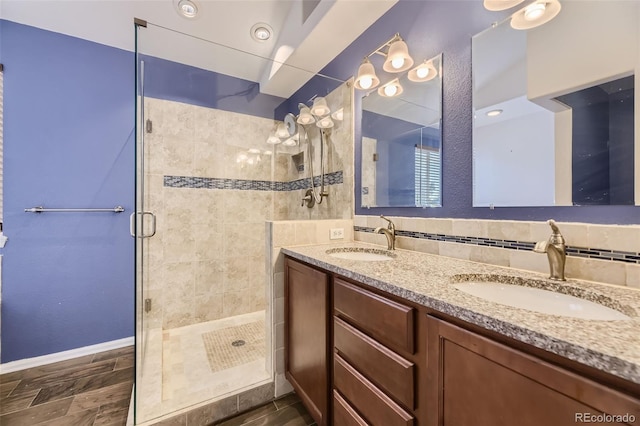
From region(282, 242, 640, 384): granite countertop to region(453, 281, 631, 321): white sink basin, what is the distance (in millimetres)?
20

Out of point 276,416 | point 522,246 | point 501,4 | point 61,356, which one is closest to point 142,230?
point 61,356

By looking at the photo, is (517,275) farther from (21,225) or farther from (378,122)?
(21,225)

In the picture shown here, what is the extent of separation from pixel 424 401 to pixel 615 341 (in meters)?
0.47

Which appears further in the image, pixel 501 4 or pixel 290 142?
pixel 290 142

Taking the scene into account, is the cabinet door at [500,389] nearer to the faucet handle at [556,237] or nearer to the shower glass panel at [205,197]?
the faucet handle at [556,237]

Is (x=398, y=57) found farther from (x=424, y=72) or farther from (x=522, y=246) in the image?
(x=522, y=246)

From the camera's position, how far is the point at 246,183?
2.62 m

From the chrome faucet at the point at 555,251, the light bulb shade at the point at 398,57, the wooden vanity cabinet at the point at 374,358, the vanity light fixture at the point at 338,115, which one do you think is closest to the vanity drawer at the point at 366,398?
the wooden vanity cabinet at the point at 374,358

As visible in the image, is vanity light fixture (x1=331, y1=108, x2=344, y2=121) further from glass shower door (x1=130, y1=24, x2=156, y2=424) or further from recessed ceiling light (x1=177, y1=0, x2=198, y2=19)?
glass shower door (x1=130, y1=24, x2=156, y2=424)

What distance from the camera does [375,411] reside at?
89 cm

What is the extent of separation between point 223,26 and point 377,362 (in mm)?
2499

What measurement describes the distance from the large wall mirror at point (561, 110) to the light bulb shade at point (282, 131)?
1.78m

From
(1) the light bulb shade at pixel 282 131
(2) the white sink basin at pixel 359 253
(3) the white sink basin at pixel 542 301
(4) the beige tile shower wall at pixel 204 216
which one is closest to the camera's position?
(3) the white sink basin at pixel 542 301

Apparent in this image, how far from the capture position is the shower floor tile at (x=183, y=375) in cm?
141
